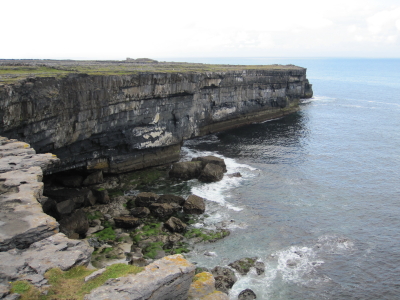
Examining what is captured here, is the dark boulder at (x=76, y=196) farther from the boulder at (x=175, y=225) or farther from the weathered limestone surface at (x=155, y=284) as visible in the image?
the weathered limestone surface at (x=155, y=284)

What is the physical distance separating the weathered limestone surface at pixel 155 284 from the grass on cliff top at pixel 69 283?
20.9 inches

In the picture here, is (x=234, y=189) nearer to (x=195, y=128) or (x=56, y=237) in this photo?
(x=195, y=128)

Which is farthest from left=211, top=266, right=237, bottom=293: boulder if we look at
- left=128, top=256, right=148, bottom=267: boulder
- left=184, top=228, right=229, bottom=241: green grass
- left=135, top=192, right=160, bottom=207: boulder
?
left=135, top=192, right=160, bottom=207: boulder

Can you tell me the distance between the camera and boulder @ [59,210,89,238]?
92.1 ft

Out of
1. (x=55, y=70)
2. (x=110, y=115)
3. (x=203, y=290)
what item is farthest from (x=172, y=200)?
(x=55, y=70)

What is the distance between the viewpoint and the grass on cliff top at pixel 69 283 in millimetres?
12500

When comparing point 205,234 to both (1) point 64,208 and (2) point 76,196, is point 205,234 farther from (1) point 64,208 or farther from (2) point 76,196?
(2) point 76,196

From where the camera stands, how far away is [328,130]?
65.7 m

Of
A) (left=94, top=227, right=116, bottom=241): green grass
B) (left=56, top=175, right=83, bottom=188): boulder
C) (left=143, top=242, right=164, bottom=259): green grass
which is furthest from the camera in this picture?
(left=56, top=175, right=83, bottom=188): boulder

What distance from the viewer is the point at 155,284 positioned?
13.1 meters

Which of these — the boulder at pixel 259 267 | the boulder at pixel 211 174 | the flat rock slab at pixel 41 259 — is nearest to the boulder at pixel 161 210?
the boulder at pixel 211 174

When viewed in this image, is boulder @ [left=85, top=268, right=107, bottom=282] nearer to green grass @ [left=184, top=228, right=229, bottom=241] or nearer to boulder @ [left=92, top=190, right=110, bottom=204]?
green grass @ [left=184, top=228, right=229, bottom=241]

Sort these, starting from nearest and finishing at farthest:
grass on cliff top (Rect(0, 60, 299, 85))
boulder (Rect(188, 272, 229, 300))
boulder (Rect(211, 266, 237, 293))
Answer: boulder (Rect(188, 272, 229, 300))
boulder (Rect(211, 266, 237, 293))
grass on cliff top (Rect(0, 60, 299, 85))

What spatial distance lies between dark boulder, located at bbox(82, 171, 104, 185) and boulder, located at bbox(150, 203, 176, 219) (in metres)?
9.01
